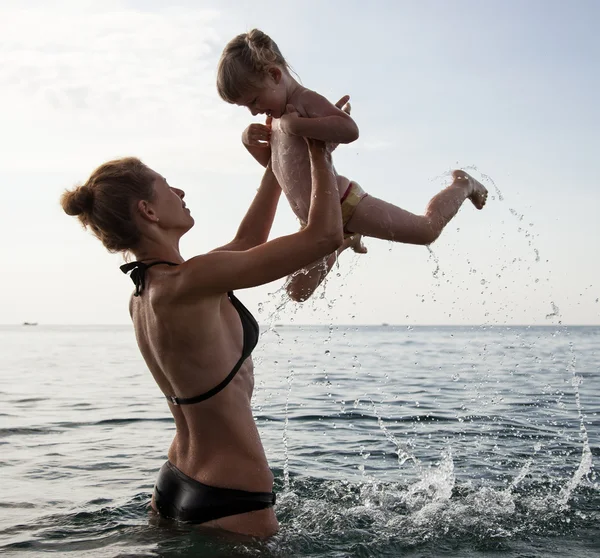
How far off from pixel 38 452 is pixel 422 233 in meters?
4.41

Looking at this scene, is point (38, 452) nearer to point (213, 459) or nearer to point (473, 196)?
point (213, 459)

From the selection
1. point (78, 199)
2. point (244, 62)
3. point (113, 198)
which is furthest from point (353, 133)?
point (78, 199)

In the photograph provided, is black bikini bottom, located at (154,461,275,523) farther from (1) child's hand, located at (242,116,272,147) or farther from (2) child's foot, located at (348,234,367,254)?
(1) child's hand, located at (242,116,272,147)

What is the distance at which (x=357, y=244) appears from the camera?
4668 mm

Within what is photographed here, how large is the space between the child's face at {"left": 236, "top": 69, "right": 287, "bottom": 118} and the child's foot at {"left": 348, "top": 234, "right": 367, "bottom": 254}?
0.93 metres

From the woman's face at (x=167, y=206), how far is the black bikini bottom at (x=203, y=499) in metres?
1.20

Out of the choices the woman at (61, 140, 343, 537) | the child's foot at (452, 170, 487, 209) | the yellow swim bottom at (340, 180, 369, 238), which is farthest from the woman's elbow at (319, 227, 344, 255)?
the child's foot at (452, 170, 487, 209)

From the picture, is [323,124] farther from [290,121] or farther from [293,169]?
[293,169]

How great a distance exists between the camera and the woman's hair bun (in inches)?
140

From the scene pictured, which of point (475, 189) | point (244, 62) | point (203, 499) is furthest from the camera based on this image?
point (475, 189)

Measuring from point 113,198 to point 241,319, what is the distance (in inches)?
33.1

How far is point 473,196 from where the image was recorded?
4824 millimetres

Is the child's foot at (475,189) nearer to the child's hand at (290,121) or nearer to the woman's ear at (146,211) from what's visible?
the child's hand at (290,121)

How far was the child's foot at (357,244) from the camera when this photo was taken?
4594 mm
